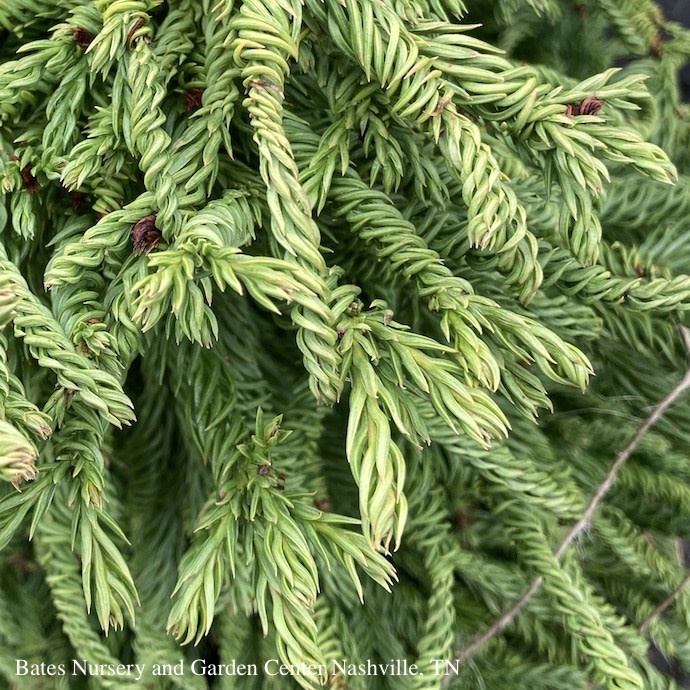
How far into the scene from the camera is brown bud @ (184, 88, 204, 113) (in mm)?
453

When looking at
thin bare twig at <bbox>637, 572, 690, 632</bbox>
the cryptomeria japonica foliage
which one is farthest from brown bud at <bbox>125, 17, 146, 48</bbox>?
thin bare twig at <bbox>637, 572, 690, 632</bbox>

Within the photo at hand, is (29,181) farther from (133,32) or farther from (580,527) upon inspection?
(580,527)

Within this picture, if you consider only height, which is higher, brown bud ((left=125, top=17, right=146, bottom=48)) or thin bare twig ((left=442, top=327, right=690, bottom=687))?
brown bud ((left=125, top=17, right=146, bottom=48))

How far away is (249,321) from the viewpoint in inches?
21.1

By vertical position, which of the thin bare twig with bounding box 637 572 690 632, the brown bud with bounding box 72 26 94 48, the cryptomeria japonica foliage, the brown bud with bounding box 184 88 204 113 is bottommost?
the thin bare twig with bounding box 637 572 690 632

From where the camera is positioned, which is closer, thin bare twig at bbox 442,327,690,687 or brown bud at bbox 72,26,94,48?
brown bud at bbox 72,26,94,48

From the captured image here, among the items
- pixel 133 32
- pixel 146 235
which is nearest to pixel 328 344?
pixel 146 235

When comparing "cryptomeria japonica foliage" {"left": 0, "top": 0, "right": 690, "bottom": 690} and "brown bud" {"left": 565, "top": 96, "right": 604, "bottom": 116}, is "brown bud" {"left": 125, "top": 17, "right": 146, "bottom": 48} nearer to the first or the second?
"cryptomeria japonica foliage" {"left": 0, "top": 0, "right": 690, "bottom": 690}

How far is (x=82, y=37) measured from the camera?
1.46ft

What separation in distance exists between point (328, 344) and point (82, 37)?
292 millimetres

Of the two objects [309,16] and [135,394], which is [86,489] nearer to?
[135,394]

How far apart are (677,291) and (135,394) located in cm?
49

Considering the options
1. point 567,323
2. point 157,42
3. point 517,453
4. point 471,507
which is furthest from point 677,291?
point 157,42

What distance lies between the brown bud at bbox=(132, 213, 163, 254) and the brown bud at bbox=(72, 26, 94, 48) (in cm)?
15
